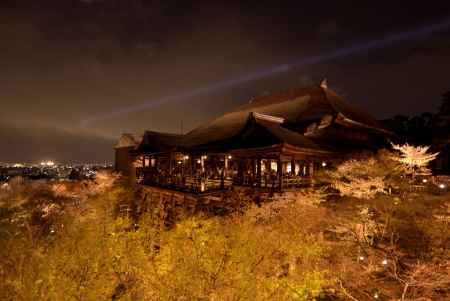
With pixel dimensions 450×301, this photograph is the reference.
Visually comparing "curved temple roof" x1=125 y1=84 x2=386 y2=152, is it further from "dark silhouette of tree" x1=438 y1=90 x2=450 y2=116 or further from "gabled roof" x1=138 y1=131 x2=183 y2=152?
"dark silhouette of tree" x1=438 y1=90 x2=450 y2=116

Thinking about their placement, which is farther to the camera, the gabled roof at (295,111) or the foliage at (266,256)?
the gabled roof at (295,111)

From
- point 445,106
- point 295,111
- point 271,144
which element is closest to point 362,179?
point 271,144

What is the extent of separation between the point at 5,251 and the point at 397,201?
1780cm

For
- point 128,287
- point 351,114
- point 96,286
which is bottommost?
point 128,287

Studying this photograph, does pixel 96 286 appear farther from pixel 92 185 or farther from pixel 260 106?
pixel 92 185

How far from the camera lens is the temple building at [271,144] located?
15906 millimetres

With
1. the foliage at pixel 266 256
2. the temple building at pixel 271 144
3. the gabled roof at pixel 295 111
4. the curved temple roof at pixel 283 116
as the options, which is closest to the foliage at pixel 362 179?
the foliage at pixel 266 256

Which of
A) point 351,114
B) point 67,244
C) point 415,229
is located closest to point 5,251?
point 67,244

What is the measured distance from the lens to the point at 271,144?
47.2ft

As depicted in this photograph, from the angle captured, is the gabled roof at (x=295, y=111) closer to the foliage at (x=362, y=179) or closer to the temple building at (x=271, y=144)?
the temple building at (x=271, y=144)

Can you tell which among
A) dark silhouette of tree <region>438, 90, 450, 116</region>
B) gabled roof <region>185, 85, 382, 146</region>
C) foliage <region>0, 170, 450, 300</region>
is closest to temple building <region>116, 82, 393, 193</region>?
gabled roof <region>185, 85, 382, 146</region>

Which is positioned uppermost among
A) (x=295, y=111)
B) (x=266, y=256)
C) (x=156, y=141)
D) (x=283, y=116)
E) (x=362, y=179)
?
(x=295, y=111)

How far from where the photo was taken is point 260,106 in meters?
29.8

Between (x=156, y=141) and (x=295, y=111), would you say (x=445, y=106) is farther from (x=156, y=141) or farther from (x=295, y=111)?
(x=156, y=141)
